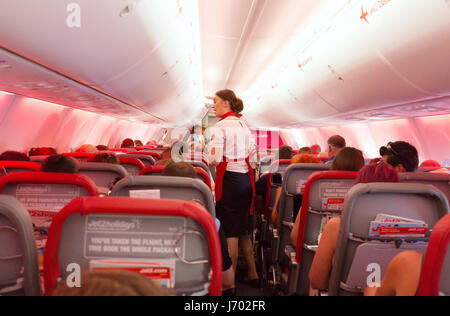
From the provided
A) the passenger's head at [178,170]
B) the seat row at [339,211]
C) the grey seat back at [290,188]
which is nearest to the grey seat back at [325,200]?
the seat row at [339,211]

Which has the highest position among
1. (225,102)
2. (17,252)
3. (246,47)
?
(246,47)

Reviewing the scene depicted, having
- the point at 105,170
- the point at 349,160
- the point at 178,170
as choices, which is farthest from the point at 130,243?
the point at 349,160

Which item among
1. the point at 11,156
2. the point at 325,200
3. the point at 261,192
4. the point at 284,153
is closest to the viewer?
the point at 325,200

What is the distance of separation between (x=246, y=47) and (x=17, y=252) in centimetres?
667

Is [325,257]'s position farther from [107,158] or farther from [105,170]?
[107,158]

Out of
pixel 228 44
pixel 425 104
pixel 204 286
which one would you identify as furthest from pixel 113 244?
pixel 228 44

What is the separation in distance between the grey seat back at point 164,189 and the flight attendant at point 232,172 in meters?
1.42

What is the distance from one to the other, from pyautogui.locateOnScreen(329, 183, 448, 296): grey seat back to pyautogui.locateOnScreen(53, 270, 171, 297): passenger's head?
1382 mm

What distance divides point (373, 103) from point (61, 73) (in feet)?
14.7

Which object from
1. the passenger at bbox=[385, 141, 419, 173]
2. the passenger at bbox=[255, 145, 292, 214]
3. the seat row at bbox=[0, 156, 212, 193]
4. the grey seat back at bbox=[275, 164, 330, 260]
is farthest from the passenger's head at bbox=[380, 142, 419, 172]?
the seat row at bbox=[0, 156, 212, 193]

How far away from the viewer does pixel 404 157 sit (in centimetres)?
337

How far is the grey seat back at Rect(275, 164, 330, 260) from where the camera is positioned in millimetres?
3391

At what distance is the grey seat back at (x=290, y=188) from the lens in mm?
3391

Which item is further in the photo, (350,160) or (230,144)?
(230,144)
